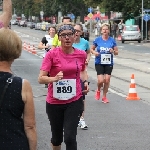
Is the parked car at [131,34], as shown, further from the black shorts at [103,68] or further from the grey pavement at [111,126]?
the black shorts at [103,68]

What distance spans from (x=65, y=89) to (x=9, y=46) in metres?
2.70

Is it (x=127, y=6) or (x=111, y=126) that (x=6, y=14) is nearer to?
(x=111, y=126)

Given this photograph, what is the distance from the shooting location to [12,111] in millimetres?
4082

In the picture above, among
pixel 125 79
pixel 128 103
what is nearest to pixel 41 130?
pixel 128 103

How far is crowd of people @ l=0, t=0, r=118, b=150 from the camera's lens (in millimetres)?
4082

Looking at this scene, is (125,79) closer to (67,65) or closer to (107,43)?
(107,43)

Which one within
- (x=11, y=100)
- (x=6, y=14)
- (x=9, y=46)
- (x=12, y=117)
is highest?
(x=6, y=14)

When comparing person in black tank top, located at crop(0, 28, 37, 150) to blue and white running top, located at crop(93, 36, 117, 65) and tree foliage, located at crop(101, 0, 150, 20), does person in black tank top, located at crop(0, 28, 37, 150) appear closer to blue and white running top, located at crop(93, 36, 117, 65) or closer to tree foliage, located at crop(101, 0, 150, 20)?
blue and white running top, located at crop(93, 36, 117, 65)

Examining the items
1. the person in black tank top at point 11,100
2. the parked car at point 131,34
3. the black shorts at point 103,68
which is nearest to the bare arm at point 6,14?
the person in black tank top at point 11,100

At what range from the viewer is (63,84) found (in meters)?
6.82

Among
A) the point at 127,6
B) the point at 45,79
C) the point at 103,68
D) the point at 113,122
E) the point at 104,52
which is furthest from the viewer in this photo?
the point at 127,6

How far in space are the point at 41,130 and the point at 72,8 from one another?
84.7 meters

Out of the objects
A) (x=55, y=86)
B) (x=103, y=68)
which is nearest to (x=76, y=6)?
(x=103, y=68)

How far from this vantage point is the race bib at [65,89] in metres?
6.70
